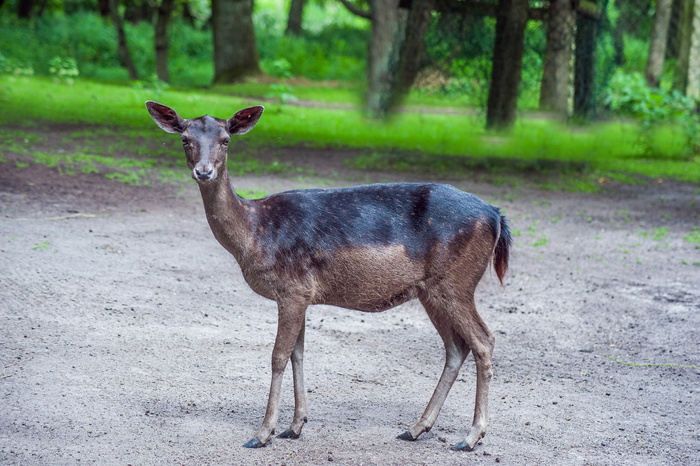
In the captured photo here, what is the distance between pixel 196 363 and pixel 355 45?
38.9ft

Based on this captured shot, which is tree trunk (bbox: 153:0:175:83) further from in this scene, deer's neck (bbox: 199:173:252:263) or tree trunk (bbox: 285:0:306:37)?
deer's neck (bbox: 199:173:252:263)

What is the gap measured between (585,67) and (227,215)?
40.8 feet

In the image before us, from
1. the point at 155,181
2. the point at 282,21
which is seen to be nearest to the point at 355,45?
the point at 155,181

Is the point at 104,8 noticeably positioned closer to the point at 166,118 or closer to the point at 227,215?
the point at 166,118

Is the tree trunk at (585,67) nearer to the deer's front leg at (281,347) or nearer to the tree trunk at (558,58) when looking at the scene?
the tree trunk at (558,58)

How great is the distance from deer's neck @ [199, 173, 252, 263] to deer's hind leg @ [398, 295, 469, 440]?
1120mm

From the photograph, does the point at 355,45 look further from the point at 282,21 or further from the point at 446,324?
the point at 282,21

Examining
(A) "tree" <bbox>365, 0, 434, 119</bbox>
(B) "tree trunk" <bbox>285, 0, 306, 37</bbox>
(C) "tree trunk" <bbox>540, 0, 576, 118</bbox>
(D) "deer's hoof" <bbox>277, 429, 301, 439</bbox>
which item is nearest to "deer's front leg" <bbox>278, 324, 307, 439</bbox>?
(D) "deer's hoof" <bbox>277, 429, 301, 439</bbox>

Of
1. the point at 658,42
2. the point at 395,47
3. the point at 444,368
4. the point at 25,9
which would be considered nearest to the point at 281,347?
the point at 444,368

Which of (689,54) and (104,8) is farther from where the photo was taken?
(104,8)

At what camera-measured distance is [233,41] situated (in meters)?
22.4

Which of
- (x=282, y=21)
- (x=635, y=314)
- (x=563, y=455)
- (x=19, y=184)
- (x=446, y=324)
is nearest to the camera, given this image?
(x=563, y=455)

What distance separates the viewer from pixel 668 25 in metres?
24.7

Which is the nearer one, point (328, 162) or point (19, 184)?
point (19, 184)
